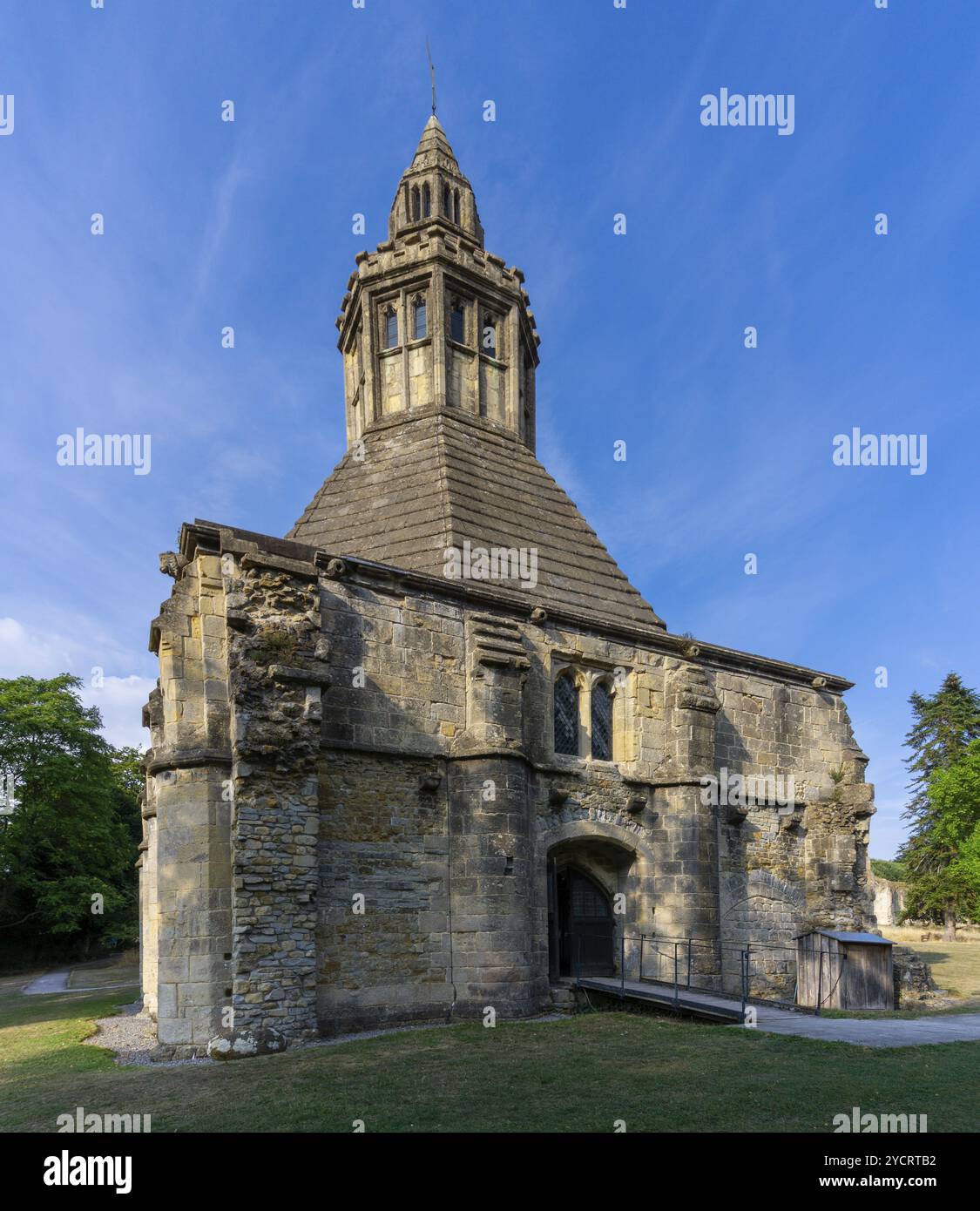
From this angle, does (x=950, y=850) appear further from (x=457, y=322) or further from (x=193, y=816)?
(x=193, y=816)

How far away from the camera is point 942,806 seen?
39.5m

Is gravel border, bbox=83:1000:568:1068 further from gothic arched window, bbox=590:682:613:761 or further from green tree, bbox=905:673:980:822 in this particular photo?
green tree, bbox=905:673:980:822

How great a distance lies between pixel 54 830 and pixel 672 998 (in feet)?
83.6

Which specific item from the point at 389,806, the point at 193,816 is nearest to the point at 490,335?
Result: the point at 389,806

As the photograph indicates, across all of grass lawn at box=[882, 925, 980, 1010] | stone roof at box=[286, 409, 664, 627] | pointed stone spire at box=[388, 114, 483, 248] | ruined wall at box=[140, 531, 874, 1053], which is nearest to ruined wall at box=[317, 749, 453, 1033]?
ruined wall at box=[140, 531, 874, 1053]

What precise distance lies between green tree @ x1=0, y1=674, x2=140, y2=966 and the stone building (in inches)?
614

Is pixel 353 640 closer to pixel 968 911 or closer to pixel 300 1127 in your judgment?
pixel 300 1127

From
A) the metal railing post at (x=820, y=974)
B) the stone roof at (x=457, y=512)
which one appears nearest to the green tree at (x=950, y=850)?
the metal railing post at (x=820, y=974)

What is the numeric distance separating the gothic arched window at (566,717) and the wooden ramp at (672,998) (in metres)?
3.88

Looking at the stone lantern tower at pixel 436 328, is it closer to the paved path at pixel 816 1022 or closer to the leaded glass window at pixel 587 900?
the leaded glass window at pixel 587 900

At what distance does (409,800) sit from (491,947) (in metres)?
2.50

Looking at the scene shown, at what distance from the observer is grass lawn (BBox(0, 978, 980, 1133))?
25.5 ft
